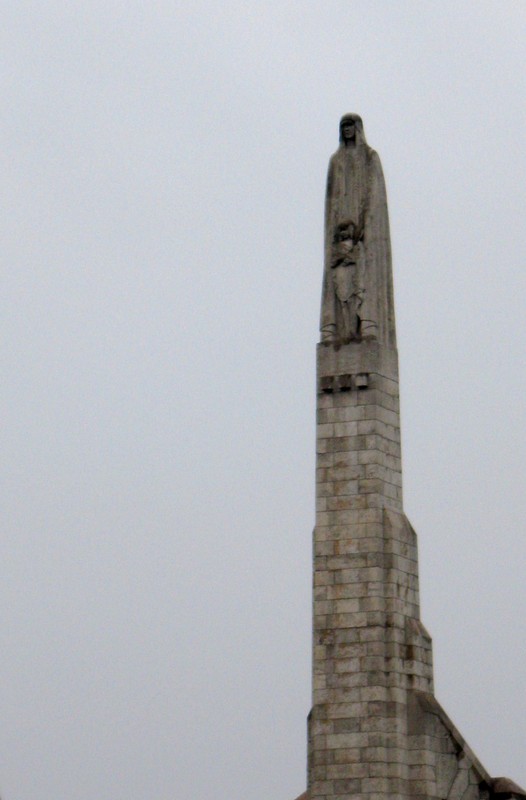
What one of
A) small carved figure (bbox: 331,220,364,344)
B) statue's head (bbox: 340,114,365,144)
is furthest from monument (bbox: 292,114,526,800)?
statue's head (bbox: 340,114,365,144)

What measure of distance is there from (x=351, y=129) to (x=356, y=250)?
2076 mm

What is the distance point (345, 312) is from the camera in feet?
78.9

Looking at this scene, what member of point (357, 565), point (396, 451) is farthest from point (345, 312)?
point (357, 565)

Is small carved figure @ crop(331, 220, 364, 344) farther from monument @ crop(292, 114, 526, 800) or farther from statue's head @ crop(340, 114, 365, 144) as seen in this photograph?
statue's head @ crop(340, 114, 365, 144)

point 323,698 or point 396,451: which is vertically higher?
point 396,451

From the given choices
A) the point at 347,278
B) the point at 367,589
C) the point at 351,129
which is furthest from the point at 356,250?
the point at 367,589

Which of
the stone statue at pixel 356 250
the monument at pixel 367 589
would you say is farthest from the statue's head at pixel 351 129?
the monument at pixel 367 589

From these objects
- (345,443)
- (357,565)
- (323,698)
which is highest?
(345,443)

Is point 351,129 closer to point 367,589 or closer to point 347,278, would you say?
point 347,278

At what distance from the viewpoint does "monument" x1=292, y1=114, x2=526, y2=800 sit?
21906 mm

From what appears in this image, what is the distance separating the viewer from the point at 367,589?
2238cm

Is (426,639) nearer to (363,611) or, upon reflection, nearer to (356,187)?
(363,611)

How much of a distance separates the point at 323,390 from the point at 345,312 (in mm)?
1301

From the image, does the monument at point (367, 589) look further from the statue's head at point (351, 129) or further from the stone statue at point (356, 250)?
the statue's head at point (351, 129)
